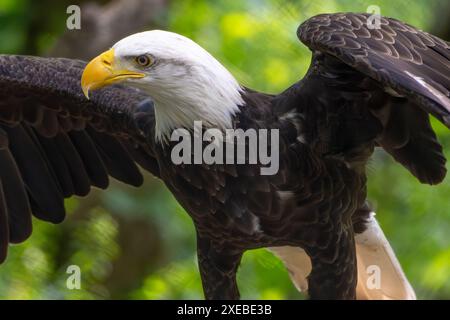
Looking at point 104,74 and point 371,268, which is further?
point 371,268

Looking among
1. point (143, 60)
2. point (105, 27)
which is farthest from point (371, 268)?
point (105, 27)

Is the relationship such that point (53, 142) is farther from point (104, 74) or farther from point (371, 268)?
point (371, 268)

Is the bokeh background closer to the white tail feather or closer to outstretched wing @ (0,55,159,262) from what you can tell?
the white tail feather

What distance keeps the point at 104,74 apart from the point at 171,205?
4432mm

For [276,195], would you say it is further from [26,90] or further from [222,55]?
[222,55]

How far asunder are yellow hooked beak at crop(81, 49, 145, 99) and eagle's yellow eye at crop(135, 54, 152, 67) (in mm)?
42

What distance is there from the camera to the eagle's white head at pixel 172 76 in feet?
16.3

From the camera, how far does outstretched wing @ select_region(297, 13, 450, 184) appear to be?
15.0 ft

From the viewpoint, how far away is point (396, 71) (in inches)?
182

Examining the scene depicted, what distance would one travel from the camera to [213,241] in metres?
5.43

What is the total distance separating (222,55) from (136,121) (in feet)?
12.0

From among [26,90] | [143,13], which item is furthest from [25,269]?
[26,90]

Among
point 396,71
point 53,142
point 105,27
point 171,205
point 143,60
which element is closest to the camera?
point 396,71

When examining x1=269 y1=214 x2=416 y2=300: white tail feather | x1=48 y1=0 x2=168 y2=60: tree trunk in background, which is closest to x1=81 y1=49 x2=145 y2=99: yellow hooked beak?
x1=269 y1=214 x2=416 y2=300: white tail feather
